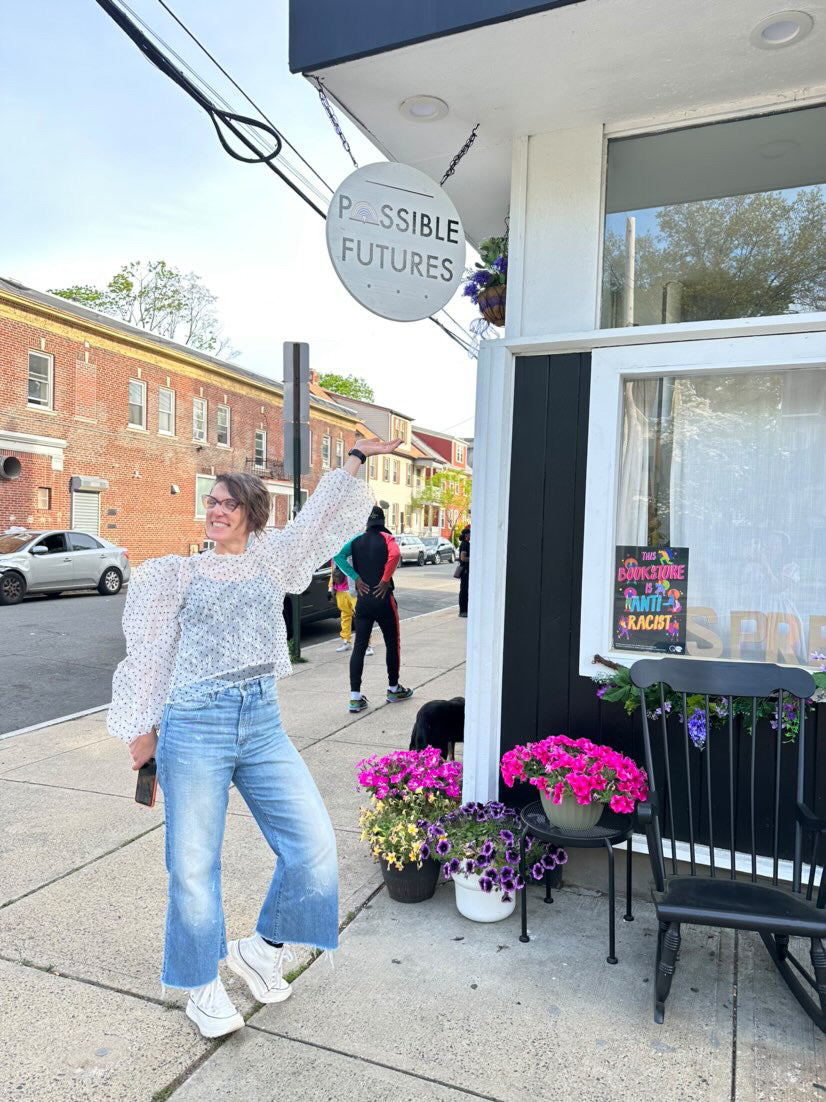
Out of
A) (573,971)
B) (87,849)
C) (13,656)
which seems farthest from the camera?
(13,656)

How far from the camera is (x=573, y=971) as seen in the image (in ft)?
9.18

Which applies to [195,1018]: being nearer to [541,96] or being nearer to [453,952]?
[453,952]

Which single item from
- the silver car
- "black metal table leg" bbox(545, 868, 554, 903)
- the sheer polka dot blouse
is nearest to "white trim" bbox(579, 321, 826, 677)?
"black metal table leg" bbox(545, 868, 554, 903)

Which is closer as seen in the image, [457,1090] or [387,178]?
[457,1090]

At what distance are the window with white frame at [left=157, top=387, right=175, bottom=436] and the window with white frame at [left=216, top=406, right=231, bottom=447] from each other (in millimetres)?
2482

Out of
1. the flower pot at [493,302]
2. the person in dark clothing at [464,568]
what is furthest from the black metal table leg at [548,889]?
the person in dark clothing at [464,568]

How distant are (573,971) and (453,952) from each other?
1.47 ft

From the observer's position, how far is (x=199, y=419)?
28109 mm

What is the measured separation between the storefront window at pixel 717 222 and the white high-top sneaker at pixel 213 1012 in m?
3.03

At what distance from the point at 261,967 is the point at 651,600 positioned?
7.00 feet

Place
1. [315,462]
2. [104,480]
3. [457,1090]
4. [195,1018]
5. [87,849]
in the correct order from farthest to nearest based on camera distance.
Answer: [315,462]
[104,480]
[87,849]
[195,1018]
[457,1090]

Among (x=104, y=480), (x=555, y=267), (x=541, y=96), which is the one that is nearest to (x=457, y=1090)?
(x=555, y=267)

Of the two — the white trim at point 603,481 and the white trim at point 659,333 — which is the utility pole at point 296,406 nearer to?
the white trim at point 659,333

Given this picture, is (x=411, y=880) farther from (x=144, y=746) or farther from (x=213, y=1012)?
(x=144, y=746)
